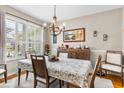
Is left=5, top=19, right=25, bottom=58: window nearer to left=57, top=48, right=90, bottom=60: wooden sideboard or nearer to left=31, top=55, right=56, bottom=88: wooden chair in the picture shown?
left=31, top=55, right=56, bottom=88: wooden chair

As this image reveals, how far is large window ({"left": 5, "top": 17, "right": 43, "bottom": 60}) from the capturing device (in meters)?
3.66

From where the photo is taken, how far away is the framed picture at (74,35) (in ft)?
14.6

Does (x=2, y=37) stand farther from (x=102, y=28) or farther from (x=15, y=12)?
(x=102, y=28)

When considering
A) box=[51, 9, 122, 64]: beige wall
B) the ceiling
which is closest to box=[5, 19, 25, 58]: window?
the ceiling

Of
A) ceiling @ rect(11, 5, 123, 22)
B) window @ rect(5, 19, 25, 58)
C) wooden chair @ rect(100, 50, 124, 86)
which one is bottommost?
wooden chair @ rect(100, 50, 124, 86)

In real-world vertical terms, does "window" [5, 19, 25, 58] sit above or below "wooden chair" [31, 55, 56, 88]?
above

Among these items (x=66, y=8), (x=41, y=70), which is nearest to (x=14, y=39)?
(x=66, y=8)

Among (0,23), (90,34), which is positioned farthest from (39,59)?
(90,34)

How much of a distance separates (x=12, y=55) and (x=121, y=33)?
13.0ft

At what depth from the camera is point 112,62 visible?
347cm

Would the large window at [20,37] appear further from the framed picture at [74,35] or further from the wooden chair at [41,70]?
the wooden chair at [41,70]

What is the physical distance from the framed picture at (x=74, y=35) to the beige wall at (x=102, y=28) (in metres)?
0.17

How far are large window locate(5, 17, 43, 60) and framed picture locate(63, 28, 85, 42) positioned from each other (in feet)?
4.26
